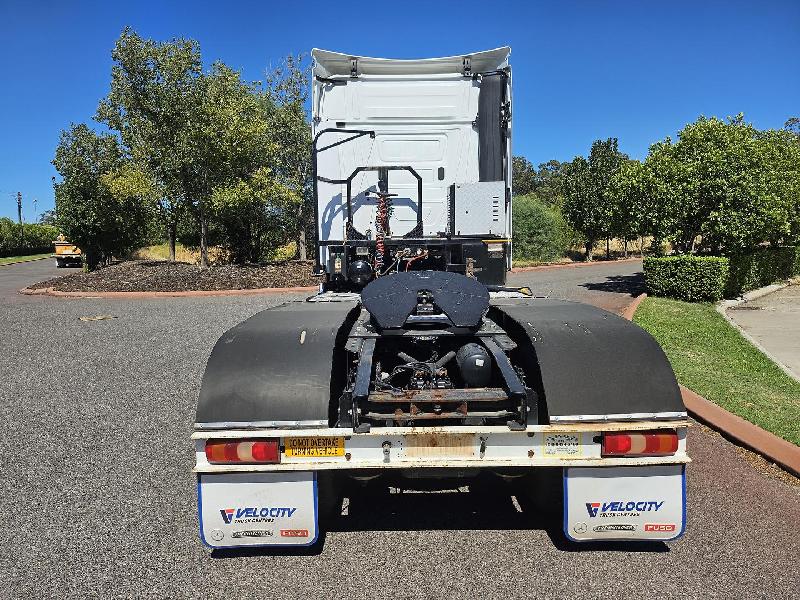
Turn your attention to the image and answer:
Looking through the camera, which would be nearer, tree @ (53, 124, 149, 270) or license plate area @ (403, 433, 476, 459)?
license plate area @ (403, 433, 476, 459)

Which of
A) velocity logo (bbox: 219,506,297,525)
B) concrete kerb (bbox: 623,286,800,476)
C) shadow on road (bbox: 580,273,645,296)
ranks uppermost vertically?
shadow on road (bbox: 580,273,645,296)

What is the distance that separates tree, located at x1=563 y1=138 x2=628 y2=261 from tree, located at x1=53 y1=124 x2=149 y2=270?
865 inches

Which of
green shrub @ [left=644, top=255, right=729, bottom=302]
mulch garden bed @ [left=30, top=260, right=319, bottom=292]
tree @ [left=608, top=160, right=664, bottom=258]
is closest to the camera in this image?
green shrub @ [left=644, top=255, right=729, bottom=302]

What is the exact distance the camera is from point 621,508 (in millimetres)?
3092

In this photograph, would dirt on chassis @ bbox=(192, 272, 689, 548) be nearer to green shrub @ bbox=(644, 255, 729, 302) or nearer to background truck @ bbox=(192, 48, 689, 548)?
background truck @ bbox=(192, 48, 689, 548)

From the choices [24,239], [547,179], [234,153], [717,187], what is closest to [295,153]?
[234,153]

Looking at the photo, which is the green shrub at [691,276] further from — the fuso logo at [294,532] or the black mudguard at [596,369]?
the fuso logo at [294,532]

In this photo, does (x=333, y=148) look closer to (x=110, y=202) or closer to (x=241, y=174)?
(x=241, y=174)

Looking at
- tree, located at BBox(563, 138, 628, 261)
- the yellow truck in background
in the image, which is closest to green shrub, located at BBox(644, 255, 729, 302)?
tree, located at BBox(563, 138, 628, 261)

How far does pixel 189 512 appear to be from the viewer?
12.5 feet

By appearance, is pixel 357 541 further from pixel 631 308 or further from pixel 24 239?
pixel 24 239

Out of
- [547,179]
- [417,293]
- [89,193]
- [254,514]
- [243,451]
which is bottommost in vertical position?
[254,514]

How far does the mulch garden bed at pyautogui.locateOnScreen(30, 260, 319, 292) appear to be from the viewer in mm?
17562

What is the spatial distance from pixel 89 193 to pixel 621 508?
937 inches
